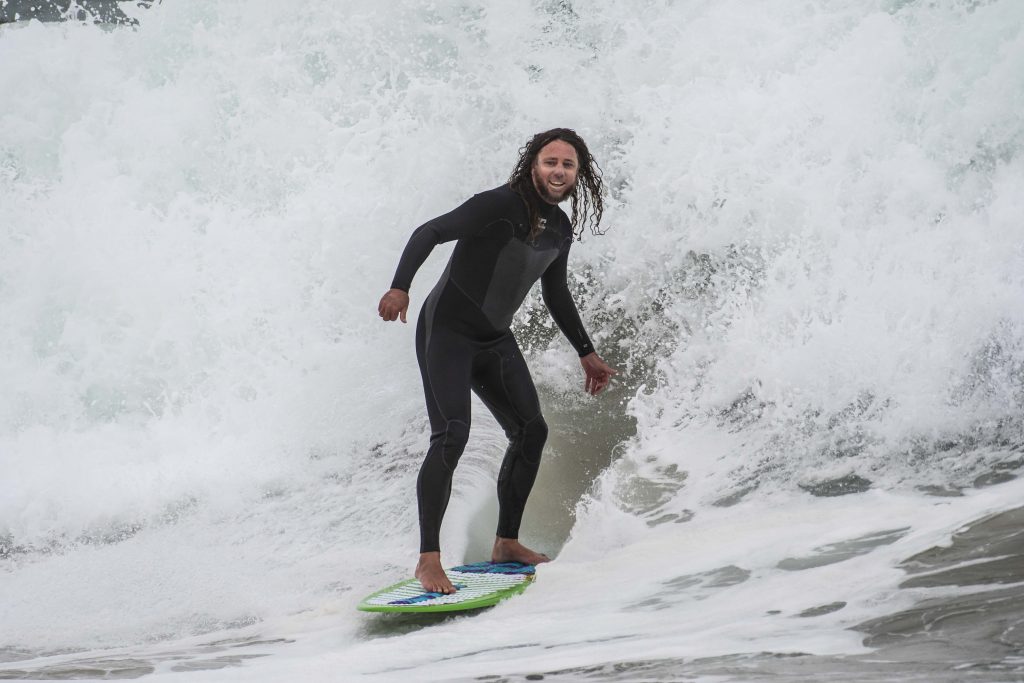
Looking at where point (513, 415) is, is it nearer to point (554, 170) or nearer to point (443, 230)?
point (443, 230)

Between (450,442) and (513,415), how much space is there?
358mm

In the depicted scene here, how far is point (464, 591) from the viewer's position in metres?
3.39

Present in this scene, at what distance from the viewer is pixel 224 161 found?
27.7 feet

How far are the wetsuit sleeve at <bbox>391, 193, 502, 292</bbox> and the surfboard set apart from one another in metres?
1.03

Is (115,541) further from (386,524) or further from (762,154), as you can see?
(762,154)

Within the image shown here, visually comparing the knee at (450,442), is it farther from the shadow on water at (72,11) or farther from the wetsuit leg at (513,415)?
the shadow on water at (72,11)

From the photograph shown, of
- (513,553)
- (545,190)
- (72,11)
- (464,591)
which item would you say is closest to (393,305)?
(545,190)

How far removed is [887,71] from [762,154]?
0.97 metres

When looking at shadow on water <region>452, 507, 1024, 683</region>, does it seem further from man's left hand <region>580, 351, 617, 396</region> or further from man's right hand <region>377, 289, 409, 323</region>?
man's left hand <region>580, 351, 617, 396</region>

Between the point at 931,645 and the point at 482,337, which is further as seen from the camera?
the point at 482,337

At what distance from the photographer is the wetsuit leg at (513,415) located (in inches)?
143

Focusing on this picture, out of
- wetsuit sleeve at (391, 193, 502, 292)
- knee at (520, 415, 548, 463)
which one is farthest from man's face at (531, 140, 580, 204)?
knee at (520, 415, 548, 463)

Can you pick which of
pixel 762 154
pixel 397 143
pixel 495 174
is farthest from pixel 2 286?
pixel 762 154

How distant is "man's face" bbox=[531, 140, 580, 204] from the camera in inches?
137
